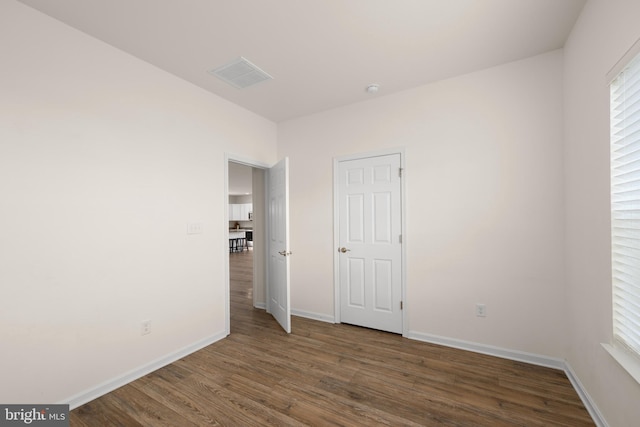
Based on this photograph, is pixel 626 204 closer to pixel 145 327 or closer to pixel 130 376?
pixel 145 327

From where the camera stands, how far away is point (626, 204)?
1.46 metres

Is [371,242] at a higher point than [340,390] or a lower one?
higher

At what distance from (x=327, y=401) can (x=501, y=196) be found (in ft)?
7.80

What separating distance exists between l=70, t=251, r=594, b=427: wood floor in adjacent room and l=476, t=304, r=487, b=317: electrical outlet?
1.31 feet

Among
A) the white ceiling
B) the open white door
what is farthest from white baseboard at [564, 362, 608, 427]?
the white ceiling

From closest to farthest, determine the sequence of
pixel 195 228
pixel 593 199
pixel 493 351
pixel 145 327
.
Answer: pixel 593 199, pixel 145 327, pixel 493 351, pixel 195 228

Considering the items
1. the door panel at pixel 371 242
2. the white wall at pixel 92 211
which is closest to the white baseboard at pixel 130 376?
the white wall at pixel 92 211

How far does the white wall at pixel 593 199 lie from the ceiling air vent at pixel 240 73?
253 cm

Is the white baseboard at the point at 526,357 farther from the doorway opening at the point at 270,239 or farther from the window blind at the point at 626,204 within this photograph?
the doorway opening at the point at 270,239

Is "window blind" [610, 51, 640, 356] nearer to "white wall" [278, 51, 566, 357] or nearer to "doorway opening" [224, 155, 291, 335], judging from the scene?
"white wall" [278, 51, 566, 357]

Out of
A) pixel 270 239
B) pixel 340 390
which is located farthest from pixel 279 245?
pixel 340 390

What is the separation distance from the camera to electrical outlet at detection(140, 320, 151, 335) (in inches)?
94.2

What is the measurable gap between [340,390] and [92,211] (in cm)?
241

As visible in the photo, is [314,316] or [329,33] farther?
[314,316]
